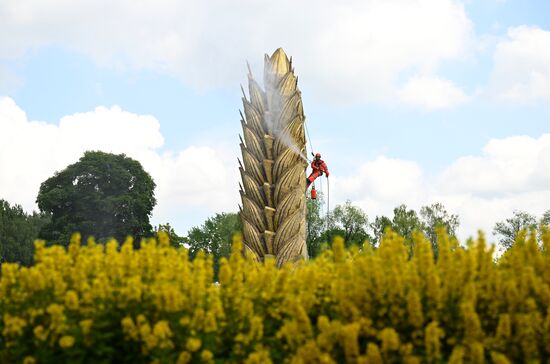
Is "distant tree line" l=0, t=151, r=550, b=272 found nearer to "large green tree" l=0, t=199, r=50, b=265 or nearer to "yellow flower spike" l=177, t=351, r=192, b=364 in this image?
"large green tree" l=0, t=199, r=50, b=265

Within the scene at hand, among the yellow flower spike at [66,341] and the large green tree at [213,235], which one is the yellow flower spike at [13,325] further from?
the large green tree at [213,235]

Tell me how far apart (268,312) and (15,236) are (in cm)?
7186

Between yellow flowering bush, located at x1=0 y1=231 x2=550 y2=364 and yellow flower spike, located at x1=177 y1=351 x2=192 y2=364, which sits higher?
yellow flowering bush, located at x1=0 y1=231 x2=550 y2=364

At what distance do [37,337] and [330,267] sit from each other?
116 inches

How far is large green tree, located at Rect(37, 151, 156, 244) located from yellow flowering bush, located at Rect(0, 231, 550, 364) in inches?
1628

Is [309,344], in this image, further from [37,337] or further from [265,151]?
[265,151]

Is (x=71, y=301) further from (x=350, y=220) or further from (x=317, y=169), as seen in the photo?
(x=350, y=220)

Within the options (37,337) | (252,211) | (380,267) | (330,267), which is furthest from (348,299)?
(252,211)

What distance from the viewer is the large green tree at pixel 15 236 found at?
70625 millimetres

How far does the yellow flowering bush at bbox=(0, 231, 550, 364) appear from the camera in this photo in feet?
20.0

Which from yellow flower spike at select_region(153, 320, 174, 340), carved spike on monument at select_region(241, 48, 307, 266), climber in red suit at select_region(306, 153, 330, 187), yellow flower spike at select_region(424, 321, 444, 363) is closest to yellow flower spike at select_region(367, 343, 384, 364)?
yellow flower spike at select_region(424, 321, 444, 363)

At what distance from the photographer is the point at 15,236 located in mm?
73562

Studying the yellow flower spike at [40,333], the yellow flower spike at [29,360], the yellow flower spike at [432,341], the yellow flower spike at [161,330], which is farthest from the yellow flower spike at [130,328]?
the yellow flower spike at [432,341]

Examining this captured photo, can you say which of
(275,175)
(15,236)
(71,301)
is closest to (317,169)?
(275,175)
